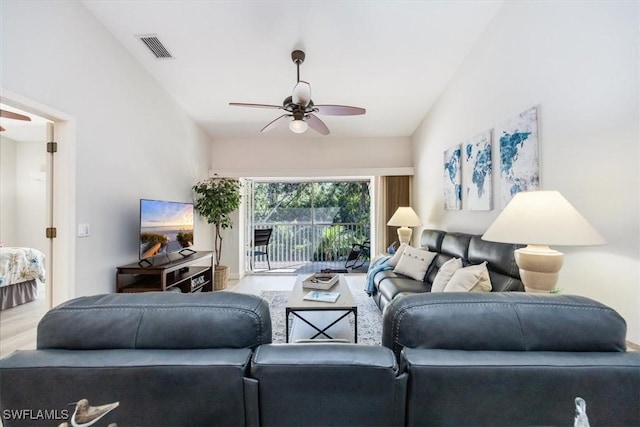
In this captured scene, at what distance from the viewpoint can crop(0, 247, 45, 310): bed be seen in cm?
316

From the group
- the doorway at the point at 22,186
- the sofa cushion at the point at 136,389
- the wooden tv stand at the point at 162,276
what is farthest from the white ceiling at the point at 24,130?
the sofa cushion at the point at 136,389

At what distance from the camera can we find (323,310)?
2127 mm

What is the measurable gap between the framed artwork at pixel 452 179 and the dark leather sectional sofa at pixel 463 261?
0.43 metres

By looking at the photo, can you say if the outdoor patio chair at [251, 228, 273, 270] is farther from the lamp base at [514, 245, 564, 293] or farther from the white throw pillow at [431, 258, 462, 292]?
the lamp base at [514, 245, 564, 293]

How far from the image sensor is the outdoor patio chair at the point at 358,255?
5898 mm

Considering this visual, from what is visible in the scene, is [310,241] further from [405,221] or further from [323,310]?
[323,310]

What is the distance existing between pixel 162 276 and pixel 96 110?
65.1 inches

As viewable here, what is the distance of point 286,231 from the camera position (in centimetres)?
630

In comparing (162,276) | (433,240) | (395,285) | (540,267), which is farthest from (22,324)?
(433,240)

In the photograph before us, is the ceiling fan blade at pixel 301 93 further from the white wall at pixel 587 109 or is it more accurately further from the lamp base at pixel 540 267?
the lamp base at pixel 540 267

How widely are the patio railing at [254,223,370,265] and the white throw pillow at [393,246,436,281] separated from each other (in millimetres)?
2914

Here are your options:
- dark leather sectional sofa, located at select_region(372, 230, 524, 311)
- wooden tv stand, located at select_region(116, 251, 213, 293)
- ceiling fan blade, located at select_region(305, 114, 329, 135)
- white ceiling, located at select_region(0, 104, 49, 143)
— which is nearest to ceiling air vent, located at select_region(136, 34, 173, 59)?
ceiling fan blade, located at select_region(305, 114, 329, 135)

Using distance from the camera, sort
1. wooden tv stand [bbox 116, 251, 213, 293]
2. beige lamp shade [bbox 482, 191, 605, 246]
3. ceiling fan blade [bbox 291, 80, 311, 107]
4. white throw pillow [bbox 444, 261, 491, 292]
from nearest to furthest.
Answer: beige lamp shade [bbox 482, 191, 605, 246] → white throw pillow [bbox 444, 261, 491, 292] → ceiling fan blade [bbox 291, 80, 311, 107] → wooden tv stand [bbox 116, 251, 213, 293]

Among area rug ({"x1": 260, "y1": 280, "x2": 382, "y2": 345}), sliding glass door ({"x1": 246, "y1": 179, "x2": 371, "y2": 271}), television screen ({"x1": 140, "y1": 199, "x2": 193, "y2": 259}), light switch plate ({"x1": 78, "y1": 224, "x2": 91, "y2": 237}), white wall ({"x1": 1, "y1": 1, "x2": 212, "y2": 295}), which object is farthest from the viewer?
sliding glass door ({"x1": 246, "y1": 179, "x2": 371, "y2": 271})
